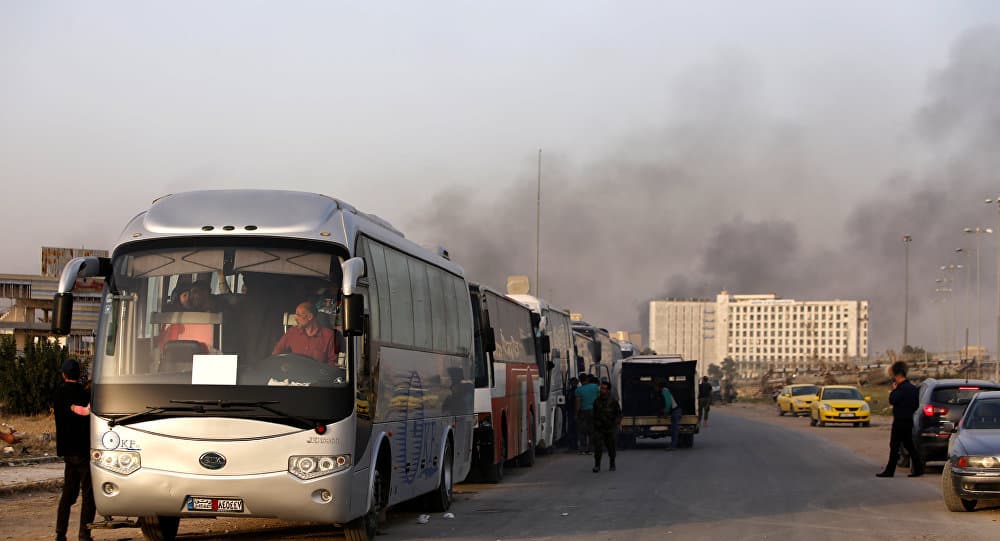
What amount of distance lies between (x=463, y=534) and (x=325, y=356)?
10.6ft

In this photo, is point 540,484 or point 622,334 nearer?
point 540,484

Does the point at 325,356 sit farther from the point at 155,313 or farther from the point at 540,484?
the point at 540,484

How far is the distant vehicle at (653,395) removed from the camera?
32938mm

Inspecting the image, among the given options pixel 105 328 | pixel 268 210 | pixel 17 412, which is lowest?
pixel 17 412

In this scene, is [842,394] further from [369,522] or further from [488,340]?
[369,522]

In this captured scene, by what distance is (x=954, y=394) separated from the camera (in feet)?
73.5

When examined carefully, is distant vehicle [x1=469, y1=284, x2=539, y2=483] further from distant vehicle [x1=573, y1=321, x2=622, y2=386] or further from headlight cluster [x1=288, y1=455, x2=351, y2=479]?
distant vehicle [x1=573, y1=321, x2=622, y2=386]

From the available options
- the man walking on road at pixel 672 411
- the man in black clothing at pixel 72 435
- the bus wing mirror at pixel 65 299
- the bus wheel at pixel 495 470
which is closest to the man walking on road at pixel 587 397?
the man walking on road at pixel 672 411

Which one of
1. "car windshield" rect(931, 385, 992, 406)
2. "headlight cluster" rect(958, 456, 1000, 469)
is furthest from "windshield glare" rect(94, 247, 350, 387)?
"car windshield" rect(931, 385, 992, 406)

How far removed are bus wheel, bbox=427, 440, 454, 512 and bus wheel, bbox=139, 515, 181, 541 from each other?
→ 13.2ft

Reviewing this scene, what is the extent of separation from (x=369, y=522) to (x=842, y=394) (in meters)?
38.7

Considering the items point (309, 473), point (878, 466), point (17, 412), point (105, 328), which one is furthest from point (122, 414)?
point (17, 412)

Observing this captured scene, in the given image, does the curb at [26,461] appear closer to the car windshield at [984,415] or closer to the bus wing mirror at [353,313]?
the bus wing mirror at [353,313]

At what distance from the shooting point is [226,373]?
1106cm
